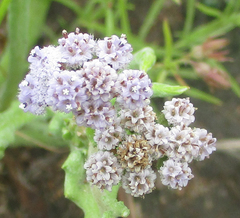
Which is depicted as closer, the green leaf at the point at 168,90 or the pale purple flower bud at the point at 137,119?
the pale purple flower bud at the point at 137,119

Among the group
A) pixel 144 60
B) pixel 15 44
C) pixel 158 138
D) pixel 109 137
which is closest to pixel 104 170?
pixel 109 137

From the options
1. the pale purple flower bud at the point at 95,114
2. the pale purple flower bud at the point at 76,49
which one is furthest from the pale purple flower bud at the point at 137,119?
the pale purple flower bud at the point at 76,49

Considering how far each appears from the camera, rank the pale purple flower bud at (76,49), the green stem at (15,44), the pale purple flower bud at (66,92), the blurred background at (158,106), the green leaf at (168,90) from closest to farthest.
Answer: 1. the pale purple flower bud at (66,92)
2. the pale purple flower bud at (76,49)
3. the green leaf at (168,90)
4. the green stem at (15,44)
5. the blurred background at (158,106)

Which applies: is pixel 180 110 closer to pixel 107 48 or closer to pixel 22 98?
pixel 107 48

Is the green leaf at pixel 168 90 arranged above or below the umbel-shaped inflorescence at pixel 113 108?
above

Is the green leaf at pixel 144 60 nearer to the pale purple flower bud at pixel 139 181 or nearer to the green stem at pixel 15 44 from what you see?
the pale purple flower bud at pixel 139 181
